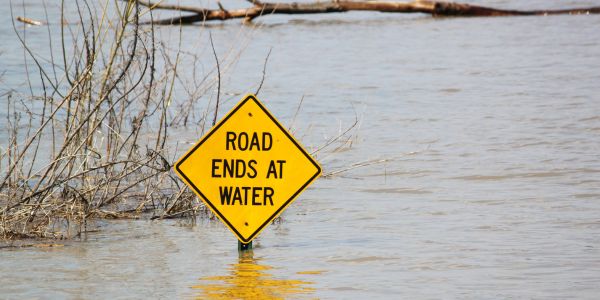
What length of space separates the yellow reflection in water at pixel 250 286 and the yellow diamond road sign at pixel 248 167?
342mm

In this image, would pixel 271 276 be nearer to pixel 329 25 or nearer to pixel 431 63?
pixel 431 63

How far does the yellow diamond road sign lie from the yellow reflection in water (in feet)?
1.12

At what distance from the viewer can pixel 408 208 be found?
459 inches

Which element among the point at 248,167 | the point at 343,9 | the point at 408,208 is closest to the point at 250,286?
the point at 248,167

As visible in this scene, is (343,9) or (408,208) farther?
(343,9)

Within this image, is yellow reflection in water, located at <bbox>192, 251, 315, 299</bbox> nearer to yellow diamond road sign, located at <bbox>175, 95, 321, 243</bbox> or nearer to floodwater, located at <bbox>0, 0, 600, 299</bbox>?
floodwater, located at <bbox>0, 0, 600, 299</bbox>

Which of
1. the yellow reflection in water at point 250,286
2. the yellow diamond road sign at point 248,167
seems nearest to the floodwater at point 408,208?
the yellow reflection in water at point 250,286

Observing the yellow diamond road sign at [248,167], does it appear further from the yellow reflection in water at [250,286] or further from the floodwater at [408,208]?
the floodwater at [408,208]

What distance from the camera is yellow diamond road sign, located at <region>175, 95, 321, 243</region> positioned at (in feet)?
28.7

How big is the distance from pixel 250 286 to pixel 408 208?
3.54 m

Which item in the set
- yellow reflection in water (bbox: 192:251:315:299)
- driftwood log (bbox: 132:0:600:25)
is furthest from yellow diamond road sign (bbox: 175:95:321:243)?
driftwood log (bbox: 132:0:600:25)

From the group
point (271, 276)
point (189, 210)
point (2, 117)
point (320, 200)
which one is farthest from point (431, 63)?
point (271, 276)

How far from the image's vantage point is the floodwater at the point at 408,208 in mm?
8531

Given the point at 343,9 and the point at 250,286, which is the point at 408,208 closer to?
the point at 250,286
